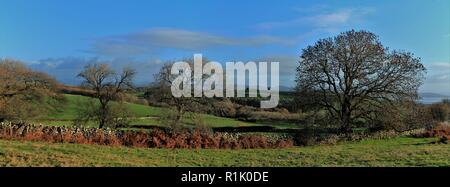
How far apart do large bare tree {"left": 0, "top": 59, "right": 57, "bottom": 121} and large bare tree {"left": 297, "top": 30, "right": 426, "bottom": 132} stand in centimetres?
3074

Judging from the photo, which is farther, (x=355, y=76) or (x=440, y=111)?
(x=440, y=111)

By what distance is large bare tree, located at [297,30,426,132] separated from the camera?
141ft

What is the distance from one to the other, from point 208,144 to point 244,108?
3428 centimetres

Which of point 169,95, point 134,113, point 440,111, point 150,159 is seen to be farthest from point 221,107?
point 440,111

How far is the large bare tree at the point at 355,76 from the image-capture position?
141ft

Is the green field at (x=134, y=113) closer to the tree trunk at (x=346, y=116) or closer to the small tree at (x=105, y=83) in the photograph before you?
the small tree at (x=105, y=83)

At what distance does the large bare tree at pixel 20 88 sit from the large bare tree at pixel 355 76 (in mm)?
30740

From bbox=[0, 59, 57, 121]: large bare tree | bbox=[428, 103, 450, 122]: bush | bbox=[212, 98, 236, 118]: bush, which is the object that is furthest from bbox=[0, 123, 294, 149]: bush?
bbox=[428, 103, 450, 122]: bush

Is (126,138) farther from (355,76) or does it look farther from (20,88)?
(20,88)

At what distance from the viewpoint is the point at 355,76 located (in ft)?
143

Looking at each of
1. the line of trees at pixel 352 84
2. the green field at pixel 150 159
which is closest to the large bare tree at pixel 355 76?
the line of trees at pixel 352 84

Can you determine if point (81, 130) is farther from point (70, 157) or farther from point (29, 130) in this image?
point (70, 157)

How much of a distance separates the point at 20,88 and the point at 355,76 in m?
38.0
